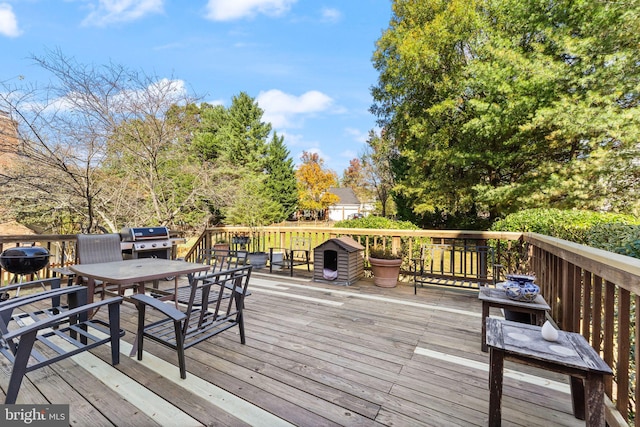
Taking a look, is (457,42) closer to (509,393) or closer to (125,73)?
(125,73)

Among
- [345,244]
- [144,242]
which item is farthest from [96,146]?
[345,244]

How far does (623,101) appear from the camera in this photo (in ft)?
24.2

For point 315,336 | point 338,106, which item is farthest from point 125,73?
point 338,106

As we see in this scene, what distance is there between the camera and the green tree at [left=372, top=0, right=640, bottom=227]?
22.4ft

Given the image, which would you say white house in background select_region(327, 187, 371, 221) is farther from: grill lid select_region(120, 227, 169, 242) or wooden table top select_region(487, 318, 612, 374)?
wooden table top select_region(487, 318, 612, 374)

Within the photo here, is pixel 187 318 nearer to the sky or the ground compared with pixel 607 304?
nearer to the ground

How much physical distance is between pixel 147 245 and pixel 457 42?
11887 mm

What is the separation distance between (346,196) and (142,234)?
1213 inches

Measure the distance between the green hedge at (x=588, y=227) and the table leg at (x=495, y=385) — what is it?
1425 mm

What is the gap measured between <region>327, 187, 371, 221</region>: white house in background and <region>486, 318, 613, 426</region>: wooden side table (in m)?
31.8

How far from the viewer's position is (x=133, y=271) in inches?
101

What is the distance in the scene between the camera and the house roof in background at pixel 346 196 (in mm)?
34000

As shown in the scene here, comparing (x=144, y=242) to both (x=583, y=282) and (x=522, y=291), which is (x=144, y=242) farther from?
(x=583, y=282)

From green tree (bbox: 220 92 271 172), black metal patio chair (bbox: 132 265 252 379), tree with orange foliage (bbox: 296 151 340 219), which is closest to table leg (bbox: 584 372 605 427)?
black metal patio chair (bbox: 132 265 252 379)
